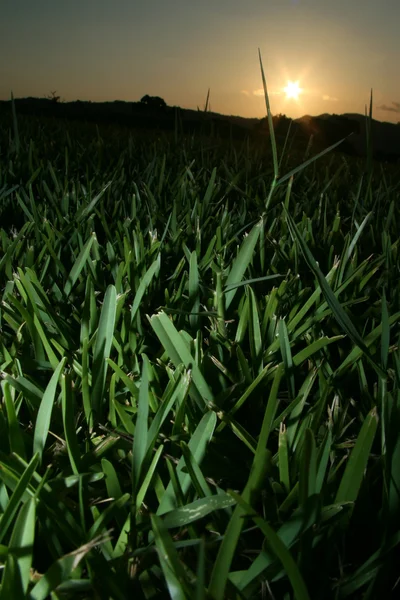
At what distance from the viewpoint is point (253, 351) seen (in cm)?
68

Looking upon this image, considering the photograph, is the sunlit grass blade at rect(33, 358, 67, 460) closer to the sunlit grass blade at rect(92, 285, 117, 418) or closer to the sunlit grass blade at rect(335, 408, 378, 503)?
the sunlit grass blade at rect(92, 285, 117, 418)

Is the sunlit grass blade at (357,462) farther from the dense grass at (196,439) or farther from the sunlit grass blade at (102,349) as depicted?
the sunlit grass blade at (102,349)

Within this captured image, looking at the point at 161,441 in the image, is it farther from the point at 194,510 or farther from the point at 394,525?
the point at 394,525

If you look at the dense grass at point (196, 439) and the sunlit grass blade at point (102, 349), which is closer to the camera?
the dense grass at point (196, 439)

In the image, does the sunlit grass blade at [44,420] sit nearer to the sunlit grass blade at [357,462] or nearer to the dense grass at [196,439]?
the dense grass at [196,439]

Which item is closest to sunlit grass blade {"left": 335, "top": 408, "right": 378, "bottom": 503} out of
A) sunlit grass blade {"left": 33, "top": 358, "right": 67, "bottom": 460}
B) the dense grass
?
the dense grass

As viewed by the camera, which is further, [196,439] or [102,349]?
[102,349]

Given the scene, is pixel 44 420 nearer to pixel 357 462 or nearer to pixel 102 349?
pixel 102 349

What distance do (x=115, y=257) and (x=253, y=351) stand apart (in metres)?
0.38

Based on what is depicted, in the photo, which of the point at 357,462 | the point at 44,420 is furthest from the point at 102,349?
the point at 357,462

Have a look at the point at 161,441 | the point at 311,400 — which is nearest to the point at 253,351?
the point at 311,400

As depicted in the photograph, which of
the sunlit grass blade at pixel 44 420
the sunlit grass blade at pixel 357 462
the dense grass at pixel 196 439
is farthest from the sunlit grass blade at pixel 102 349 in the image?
the sunlit grass blade at pixel 357 462

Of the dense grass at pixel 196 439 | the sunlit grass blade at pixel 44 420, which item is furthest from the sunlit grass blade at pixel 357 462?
the sunlit grass blade at pixel 44 420

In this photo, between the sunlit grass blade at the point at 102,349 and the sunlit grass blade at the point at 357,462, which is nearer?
the sunlit grass blade at the point at 357,462
